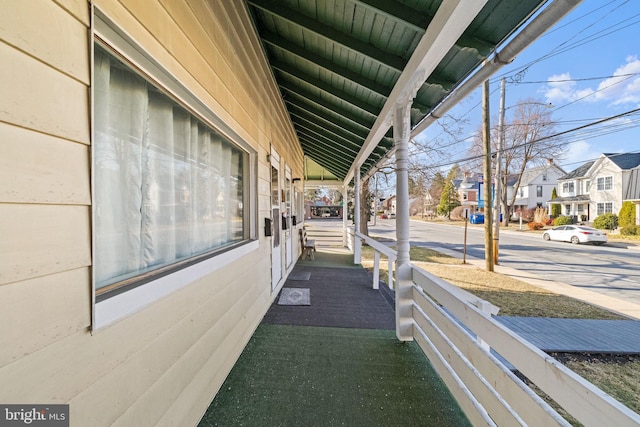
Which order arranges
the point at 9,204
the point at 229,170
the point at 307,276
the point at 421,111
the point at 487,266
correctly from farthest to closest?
the point at 487,266, the point at 307,276, the point at 421,111, the point at 229,170, the point at 9,204

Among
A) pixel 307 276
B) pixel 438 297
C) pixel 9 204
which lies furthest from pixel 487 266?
pixel 9 204

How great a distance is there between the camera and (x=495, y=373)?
1447 mm

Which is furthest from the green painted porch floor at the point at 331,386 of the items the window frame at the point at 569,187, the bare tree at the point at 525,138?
the window frame at the point at 569,187

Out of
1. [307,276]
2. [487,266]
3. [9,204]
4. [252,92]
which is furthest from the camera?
[487,266]

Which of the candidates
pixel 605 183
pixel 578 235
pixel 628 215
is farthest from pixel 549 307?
pixel 605 183

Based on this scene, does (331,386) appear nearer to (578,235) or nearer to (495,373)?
(495,373)

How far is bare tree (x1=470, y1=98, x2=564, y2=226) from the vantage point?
47.1 ft

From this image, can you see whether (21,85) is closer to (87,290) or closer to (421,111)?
(87,290)

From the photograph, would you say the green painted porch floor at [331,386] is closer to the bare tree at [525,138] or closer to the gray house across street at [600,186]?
the bare tree at [525,138]

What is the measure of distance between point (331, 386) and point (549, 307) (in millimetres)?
4445

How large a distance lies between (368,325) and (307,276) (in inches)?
97.8

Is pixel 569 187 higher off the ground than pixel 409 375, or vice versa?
pixel 569 187

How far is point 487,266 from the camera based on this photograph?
23.7 ft

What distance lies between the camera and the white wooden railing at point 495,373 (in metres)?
0.92
